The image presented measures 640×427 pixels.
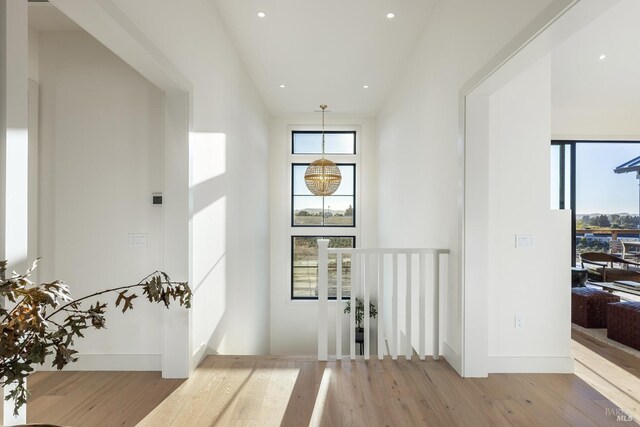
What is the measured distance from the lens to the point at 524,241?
2.79 m

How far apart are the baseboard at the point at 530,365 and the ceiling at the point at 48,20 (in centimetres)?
424

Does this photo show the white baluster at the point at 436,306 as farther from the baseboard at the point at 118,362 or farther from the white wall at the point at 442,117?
the baseboard at the point at 118,362

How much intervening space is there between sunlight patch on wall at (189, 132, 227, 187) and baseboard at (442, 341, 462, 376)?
8.18ft

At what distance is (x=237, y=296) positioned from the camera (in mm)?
4102

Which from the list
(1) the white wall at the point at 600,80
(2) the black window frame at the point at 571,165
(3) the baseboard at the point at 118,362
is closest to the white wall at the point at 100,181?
(3) the baseboard at the point at 118,362

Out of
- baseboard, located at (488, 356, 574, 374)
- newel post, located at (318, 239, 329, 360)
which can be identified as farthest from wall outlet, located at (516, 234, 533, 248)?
newel post, located at (318, 239, 329, 360)

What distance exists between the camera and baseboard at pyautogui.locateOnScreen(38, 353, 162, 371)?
2.80m

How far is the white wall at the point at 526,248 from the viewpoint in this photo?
2.77 m

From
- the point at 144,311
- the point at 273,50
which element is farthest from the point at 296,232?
the point at 144,311

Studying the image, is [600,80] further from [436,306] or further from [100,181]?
[100,181]

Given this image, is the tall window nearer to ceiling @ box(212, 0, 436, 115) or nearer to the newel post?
ceiling @ box(212, 0, 436, 115)

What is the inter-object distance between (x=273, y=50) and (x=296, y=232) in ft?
11.8

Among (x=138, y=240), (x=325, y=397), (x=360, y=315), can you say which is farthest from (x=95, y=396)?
(x=360, y=315)

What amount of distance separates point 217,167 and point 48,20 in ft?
5.45
